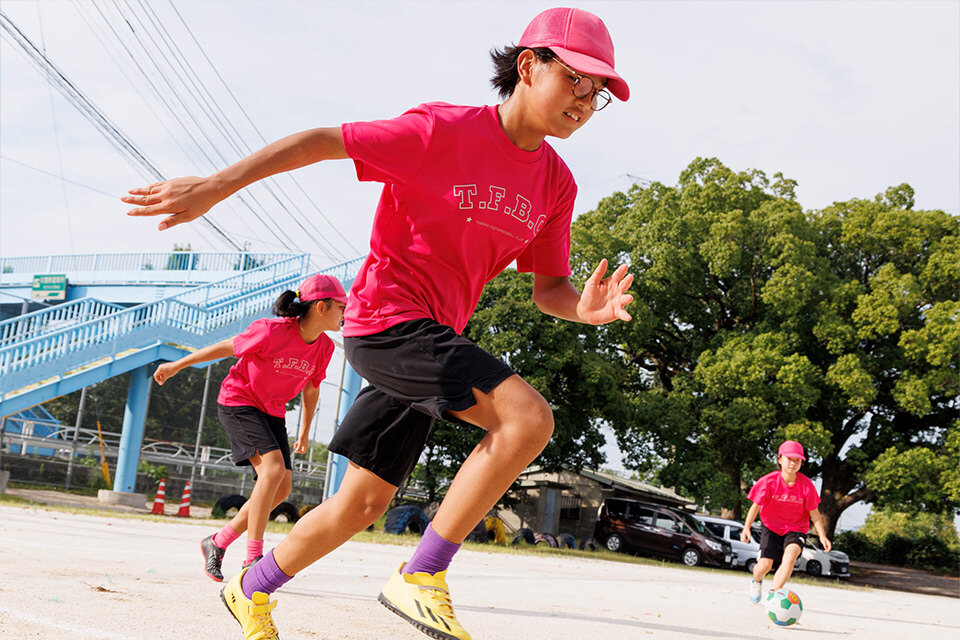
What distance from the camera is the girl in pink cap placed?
8.94ft

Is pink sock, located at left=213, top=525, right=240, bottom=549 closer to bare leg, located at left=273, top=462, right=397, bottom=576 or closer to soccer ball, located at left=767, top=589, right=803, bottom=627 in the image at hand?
bare leg, located at left=273, top=462, right=397, bottom=576

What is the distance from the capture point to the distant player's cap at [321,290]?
5.76 m

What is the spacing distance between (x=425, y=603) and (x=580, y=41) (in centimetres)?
200

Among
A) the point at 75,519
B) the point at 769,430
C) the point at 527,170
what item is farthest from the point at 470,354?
the point at 769,430

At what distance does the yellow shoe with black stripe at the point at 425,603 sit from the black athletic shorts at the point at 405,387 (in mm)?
452

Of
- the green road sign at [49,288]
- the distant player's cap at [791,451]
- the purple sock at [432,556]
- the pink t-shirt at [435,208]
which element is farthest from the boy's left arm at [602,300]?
the green road sign at [49,288]

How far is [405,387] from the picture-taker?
2.87 meters

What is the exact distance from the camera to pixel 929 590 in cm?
2808

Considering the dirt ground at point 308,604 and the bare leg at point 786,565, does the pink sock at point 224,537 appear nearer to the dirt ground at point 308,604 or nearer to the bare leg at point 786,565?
the dirt ground at point 308,604

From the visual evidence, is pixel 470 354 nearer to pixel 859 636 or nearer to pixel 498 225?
pixel 498 225

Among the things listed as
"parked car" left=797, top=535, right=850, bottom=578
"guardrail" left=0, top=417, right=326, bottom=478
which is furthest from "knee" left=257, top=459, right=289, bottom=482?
"parked car" left=797, top=535, right=850, bottom=578

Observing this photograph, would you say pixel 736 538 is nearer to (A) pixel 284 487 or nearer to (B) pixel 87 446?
(B) pixel 87 446

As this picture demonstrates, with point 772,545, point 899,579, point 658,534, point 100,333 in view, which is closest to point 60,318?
point 100,333

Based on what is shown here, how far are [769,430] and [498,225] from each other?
2639 cm
